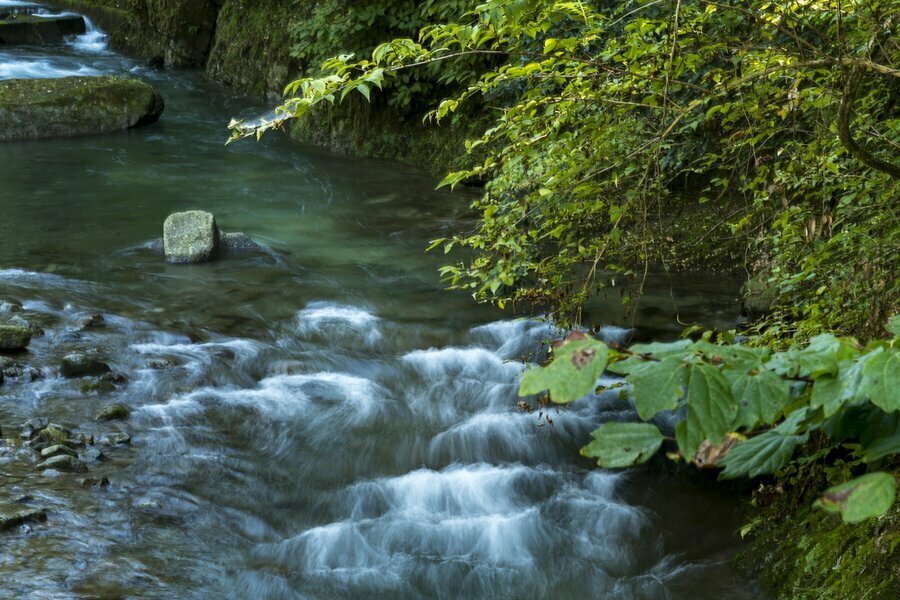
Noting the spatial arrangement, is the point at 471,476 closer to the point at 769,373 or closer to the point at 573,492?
the point at 573,492

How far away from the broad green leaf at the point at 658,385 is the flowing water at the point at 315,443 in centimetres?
313

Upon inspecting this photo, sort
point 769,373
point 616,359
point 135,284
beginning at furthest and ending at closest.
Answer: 1. point 135,284
2. point 616,359
3. point 769,373

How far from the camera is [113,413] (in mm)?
5418

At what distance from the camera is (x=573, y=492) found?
498 cm

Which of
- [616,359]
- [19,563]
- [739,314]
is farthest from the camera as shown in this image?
[739,314]

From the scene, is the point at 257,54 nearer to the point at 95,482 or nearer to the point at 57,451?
the point at 57,451

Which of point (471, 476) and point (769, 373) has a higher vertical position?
point (769, 373)

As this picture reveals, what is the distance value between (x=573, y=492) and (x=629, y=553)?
59 cm

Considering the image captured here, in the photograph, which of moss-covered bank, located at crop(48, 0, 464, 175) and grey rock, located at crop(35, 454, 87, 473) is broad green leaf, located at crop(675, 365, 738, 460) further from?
moss-covered bank, located at crop(48, 0, 464, 175)

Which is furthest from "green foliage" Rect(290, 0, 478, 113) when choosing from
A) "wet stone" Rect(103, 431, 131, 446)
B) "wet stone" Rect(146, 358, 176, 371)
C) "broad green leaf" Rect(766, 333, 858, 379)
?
"broad green leaf" Rect(766, 333, 858, 379)

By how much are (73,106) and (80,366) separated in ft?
31.6

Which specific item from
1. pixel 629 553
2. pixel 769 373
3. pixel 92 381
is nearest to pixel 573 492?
pixel 629 553

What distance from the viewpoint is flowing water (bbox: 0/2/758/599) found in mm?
4211

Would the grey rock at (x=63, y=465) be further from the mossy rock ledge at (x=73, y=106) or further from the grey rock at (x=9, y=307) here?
the mossy rock ledge at (x=73, y=106)
